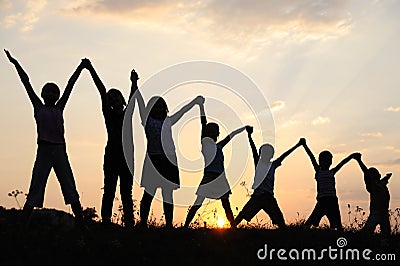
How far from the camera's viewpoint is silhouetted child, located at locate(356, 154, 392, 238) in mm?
13453

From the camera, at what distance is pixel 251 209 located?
12.9 meters

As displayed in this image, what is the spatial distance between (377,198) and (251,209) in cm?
301

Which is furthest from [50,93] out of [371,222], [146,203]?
[371,222]

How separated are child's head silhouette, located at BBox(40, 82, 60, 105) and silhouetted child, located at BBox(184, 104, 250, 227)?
3.27 metres

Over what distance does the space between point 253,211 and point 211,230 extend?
2.77 m

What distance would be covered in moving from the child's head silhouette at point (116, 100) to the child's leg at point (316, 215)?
493 centimetres

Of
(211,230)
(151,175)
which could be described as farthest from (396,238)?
(151,175)

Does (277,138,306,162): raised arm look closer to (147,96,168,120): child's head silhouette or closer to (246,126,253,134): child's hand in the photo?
(246,126,253,134): child's hand

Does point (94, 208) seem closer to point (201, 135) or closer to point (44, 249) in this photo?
point (201, 135)

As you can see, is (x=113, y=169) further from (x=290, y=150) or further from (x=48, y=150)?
(x=290, y=150)

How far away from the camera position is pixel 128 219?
34.3 feet

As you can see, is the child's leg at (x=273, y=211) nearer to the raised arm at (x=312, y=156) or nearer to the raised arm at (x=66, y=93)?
the raised arm at (x=312, y=156)

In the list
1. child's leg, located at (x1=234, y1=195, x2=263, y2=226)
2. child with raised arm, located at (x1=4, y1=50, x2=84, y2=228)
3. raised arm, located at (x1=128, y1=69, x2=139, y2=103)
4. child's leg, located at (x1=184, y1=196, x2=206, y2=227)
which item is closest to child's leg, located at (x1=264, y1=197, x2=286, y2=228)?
child's leg, located at (x1=234, y1=195, x2=263, y2=226)

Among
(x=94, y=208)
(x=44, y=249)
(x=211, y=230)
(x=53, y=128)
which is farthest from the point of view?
(x=94, y=208)
